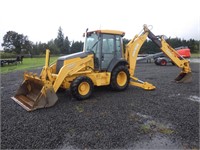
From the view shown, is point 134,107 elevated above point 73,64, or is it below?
below

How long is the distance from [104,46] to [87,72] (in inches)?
45.5

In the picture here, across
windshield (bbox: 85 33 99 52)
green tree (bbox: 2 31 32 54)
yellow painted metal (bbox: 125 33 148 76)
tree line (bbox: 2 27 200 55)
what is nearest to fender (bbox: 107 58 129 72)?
yellow painted metal (bbox: 125 33 148 76)

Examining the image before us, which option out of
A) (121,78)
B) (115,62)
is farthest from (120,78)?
(115,62)

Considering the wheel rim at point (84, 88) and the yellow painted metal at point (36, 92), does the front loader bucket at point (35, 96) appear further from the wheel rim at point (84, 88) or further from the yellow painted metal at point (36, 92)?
the wheel rim at point (84, 88)

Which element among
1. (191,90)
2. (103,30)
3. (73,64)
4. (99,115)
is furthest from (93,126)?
(191,90)

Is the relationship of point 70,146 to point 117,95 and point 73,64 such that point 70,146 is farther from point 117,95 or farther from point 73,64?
point 117,95

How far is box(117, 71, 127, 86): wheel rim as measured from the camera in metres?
7.49

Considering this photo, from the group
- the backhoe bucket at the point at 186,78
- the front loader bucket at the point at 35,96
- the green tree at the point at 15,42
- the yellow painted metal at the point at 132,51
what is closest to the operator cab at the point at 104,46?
the yellow painted metal at the point at 132,51

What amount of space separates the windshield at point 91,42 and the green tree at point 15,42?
155 feet

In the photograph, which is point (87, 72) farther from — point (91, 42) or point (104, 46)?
point (91, 42)

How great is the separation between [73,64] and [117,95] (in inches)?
73.2

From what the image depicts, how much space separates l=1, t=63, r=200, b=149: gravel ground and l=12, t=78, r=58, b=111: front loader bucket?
0.58 feet

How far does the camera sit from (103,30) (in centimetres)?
693

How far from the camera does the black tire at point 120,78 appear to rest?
7207mm
